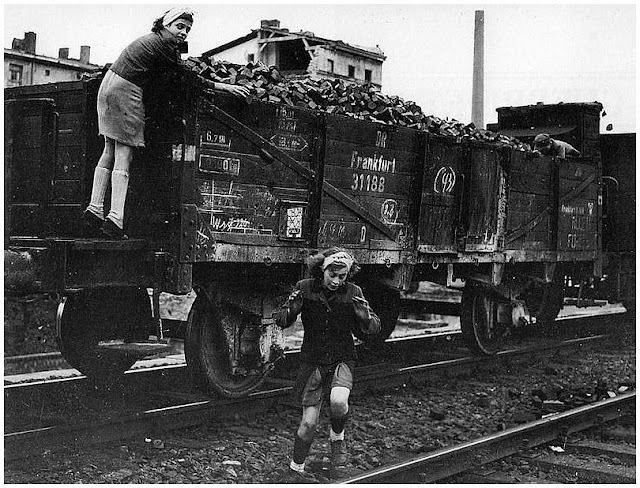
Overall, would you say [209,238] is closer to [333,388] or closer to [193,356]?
[193,356]

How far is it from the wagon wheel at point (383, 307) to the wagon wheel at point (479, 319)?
85 centimetres

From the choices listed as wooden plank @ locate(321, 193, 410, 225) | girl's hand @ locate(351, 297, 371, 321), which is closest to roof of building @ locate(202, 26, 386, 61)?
wooden plank @ locate(321, 193, 410, 225)

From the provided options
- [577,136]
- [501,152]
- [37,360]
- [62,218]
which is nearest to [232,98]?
[62,218]

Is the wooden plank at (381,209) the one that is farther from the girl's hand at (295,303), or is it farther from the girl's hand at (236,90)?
the girl's hand at (295,303)

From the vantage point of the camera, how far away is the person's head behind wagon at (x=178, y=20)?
6.17 metres

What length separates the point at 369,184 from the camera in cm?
806

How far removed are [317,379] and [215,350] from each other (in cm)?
240

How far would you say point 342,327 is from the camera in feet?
17.1

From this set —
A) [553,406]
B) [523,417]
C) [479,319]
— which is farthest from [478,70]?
[523,417]

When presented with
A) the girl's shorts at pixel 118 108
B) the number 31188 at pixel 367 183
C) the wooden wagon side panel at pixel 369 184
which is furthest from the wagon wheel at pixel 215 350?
the girl's shorts at pixel 118 108

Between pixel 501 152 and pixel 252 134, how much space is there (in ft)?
13.2

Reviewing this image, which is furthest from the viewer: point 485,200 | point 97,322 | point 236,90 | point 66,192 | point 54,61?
point 54,61

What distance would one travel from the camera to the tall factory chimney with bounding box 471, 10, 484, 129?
16125 mm

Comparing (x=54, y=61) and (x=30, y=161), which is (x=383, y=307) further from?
(x=54, y=61)
